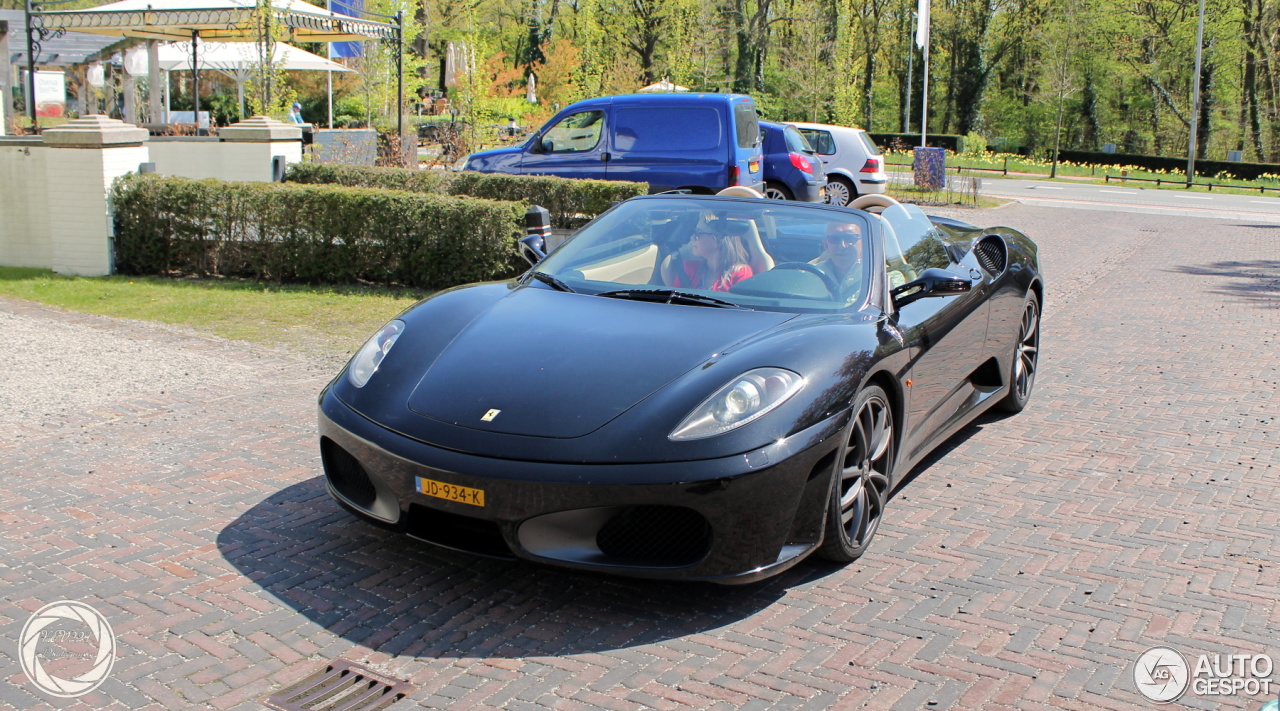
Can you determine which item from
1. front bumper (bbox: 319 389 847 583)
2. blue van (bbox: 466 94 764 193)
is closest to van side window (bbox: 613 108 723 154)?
blue van (bbox: 466 94 764 193)

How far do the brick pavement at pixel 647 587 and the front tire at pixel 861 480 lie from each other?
0.13 m

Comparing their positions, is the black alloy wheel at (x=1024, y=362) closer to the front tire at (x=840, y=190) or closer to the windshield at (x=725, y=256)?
the windshield at (x=725, y=256)

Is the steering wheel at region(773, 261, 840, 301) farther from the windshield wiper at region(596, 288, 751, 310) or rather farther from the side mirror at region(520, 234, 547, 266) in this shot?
the side mirror at region(520, 234, 547, 266)

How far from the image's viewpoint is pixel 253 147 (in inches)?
547

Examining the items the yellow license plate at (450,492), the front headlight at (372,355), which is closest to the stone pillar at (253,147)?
the front headlight at (372,355)

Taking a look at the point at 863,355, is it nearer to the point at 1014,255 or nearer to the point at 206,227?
the point at 1014,255

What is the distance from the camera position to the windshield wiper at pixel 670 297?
4590 mm

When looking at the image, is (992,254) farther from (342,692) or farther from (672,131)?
(672,131)

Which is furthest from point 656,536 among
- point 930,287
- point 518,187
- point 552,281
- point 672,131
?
point 672,131

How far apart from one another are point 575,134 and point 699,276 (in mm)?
10593

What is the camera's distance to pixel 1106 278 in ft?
42.7

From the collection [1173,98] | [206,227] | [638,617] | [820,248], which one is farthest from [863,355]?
[1173,98]

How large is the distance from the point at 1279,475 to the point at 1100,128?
57.1 m

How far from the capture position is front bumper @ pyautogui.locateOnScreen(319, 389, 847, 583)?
3.55 m
